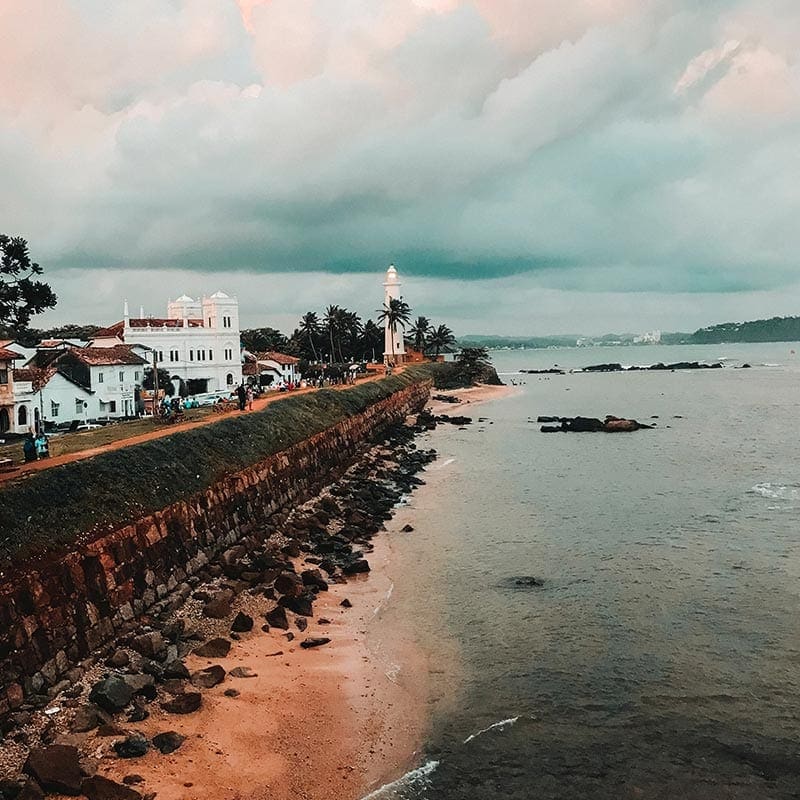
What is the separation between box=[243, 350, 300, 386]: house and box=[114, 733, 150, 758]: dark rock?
71.1m

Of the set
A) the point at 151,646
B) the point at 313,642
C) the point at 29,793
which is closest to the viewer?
the point at 29,793

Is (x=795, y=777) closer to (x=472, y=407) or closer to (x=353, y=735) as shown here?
(x=353, y=735)

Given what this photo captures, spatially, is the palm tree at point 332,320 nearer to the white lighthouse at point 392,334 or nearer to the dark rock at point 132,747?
the white lighthouse at point 392,334

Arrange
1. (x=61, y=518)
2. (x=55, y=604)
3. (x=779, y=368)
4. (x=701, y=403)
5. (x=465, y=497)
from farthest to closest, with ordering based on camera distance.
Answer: (x=779, y=368), (x=701, y=403), (x=465, y=497), (x=61, y=518), (x=55, y=604)

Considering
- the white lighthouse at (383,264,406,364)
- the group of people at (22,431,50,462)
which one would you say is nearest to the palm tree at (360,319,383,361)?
the white lighthouse at (383,264,406,364)

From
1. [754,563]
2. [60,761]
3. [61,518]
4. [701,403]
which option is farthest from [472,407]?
[60,761]

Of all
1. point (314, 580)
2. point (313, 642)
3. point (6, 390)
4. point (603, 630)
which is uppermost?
point (6, 390)

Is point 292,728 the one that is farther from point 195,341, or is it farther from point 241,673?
point 195,341

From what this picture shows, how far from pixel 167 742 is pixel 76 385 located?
A: 43865mm

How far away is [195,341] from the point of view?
73.6m

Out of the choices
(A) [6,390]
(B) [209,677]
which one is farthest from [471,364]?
(B) [209,677]

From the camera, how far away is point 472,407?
337ft

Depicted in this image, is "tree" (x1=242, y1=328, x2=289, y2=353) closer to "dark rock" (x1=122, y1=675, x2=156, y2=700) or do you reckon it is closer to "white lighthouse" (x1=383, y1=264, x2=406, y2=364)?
"white lighthouse" (x1=383, y1=264, x2=406, y2=364)

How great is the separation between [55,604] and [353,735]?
8348mm
